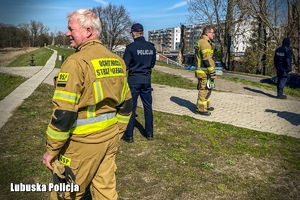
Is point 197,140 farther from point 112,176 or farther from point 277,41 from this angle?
point 277,41

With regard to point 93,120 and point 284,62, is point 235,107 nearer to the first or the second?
point 284,62

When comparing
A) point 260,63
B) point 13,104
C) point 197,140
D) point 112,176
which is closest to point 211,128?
point 197,140

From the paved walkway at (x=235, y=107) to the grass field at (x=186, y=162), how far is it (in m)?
0.68

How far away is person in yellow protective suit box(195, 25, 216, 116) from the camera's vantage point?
674 cm

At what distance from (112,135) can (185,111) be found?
5756 millimetres

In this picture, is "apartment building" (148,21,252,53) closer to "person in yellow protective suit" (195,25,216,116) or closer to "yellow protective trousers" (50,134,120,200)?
"person in yellow protective suit" (195,25,216,116)

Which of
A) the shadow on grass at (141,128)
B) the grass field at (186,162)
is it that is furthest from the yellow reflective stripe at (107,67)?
the shadow on grass at (141,128)

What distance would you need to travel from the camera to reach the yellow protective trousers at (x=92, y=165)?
90.0 inches

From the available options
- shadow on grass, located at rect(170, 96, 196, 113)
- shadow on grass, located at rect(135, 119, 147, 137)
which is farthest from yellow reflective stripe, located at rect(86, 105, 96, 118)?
shadow on grass, located at rect(170, 96, 196, 113)

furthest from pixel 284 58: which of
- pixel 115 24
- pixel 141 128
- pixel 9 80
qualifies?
pixel 115 24

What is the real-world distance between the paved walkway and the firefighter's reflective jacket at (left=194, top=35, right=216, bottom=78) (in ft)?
4.28

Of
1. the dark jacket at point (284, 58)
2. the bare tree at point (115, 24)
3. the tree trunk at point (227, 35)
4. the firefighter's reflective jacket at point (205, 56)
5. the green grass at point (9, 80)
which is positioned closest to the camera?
the firefighter's reflective jacket at point (205, 56)

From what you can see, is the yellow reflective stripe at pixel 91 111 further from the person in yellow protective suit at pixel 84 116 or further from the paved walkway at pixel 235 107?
the paved walkway at pixel 235 107

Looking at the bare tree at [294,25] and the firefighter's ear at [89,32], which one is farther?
the bare tree at [294,25]
